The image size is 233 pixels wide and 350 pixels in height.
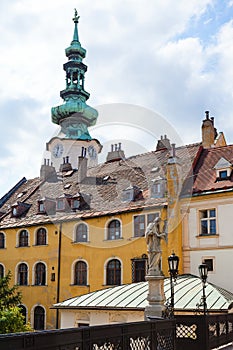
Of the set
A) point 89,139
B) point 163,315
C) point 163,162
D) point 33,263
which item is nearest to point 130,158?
point 163,162

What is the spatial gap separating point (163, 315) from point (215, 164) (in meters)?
14.1

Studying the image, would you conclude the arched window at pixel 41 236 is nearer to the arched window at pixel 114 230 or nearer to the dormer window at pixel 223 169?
the arched window at pixel 114 230

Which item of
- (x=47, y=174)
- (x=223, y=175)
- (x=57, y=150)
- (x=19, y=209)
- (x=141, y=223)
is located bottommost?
(x=141, y=223)

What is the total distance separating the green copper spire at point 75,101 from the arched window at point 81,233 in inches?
890

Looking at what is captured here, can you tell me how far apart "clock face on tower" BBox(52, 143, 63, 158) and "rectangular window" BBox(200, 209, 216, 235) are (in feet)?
89.0

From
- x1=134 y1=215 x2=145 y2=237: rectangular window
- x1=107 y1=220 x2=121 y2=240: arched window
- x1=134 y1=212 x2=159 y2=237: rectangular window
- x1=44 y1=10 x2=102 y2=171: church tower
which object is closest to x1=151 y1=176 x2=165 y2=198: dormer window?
x1=134 y1=212 x2=159 y2=237: rectangular window

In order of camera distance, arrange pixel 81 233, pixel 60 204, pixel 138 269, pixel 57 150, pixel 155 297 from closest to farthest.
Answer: pixel 155 297 → pixel 138 269 → pixel 81 233 → pixel 60 204 → pixel 57 150

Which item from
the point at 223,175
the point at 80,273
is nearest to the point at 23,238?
the point at 80,273

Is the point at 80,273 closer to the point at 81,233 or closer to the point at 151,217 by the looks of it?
the point at 81,233

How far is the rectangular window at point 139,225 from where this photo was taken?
26.7 meters

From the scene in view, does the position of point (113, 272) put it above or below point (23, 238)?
below

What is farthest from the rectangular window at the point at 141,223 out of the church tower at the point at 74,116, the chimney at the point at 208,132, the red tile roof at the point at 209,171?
the church tower at the point at 74,116

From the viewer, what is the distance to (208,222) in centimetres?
2472

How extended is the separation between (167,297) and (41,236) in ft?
45.5
